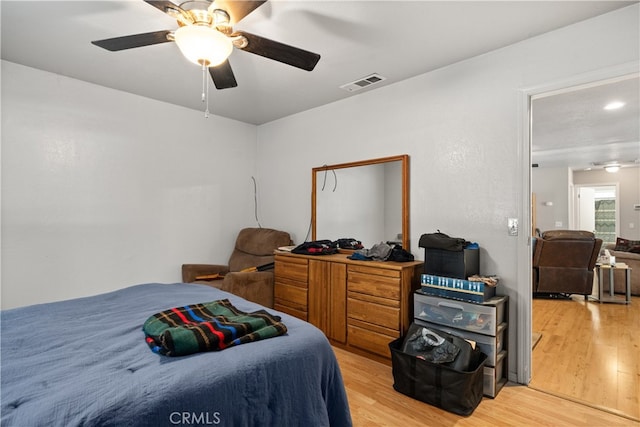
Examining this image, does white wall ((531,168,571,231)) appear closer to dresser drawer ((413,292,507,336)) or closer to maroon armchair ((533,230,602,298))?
maroon armchair ((533,230,602,298))

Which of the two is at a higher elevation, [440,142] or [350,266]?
[440,142]

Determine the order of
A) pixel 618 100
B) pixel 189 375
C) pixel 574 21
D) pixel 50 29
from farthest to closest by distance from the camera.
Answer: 1. pixel 618 100
2. pixel 50 29
3. pixel 574 21
4. pixel 189 375

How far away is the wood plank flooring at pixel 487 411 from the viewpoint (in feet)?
6.50

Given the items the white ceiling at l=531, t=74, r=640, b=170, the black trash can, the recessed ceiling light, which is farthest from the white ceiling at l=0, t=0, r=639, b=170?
the black trash can

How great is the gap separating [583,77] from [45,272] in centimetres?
461

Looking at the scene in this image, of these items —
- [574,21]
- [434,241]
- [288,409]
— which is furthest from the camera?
[434,241]

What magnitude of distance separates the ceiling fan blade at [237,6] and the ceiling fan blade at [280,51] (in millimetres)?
92

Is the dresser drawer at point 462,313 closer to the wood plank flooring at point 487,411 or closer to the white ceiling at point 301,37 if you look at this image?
the wood plank flooring at point 487,411

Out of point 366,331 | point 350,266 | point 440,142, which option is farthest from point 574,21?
point 366,331

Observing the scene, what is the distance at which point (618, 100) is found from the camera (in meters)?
3.54

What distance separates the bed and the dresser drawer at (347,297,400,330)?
4.01 ft

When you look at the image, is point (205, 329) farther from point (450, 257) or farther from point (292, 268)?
point (292, 268)

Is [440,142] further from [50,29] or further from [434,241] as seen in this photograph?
[50,29]

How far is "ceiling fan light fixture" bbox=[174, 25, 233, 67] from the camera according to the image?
5.45 feet
